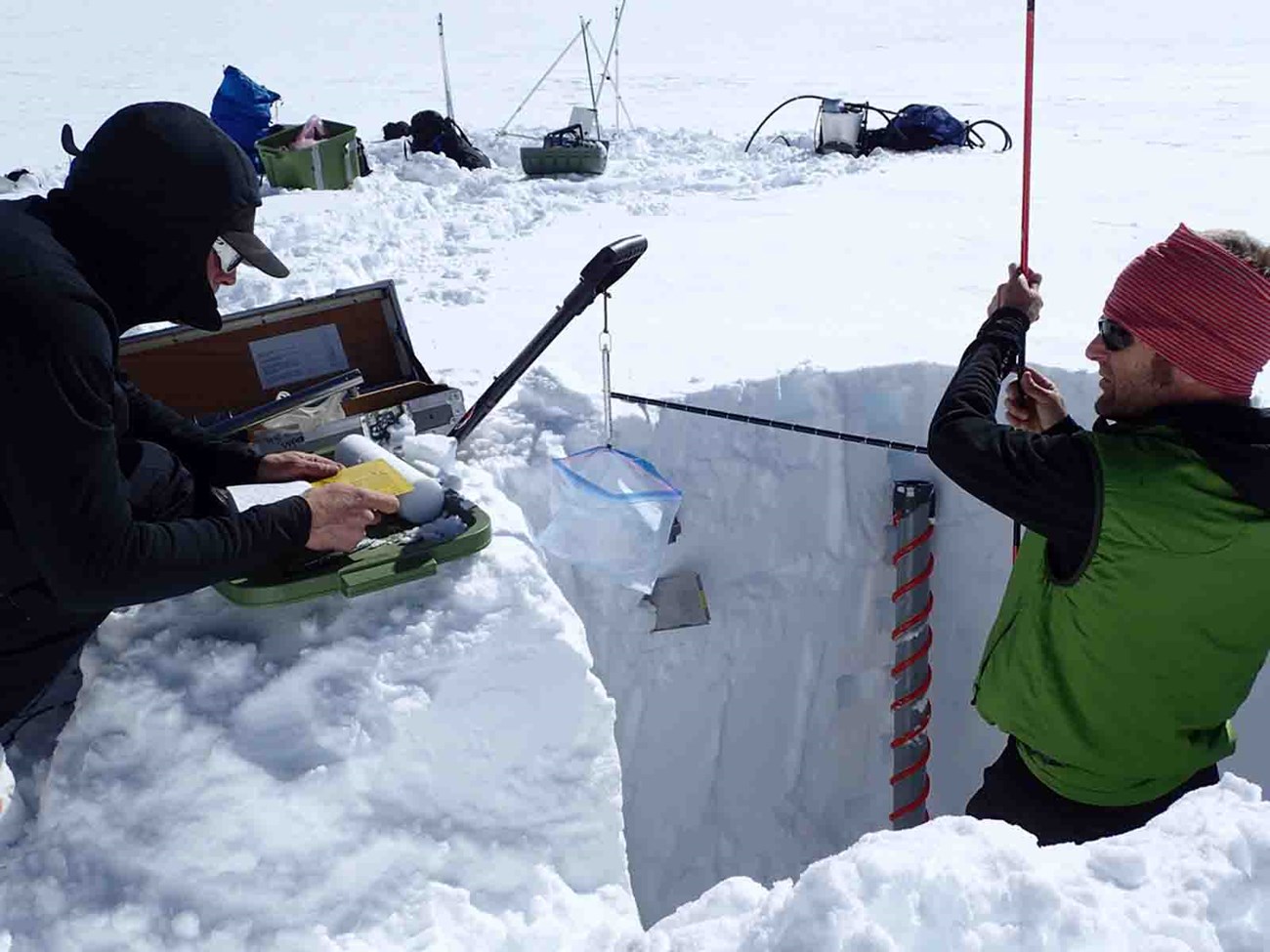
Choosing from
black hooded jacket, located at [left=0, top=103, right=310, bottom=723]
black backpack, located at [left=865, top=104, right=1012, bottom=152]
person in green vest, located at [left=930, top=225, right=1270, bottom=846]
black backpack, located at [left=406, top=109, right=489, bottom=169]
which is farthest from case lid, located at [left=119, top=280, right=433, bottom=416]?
black backpack, located at [left=865, top=104, right=1012, bottom=152]

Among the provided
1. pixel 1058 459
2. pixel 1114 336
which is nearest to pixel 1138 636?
pixel 1058 459

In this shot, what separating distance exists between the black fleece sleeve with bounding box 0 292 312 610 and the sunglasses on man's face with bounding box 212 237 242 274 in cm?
40

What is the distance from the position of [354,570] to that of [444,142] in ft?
26.3

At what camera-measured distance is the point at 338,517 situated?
2.00 meters

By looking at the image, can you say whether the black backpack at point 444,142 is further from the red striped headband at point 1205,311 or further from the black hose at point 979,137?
the red striped headband at point 1205,311

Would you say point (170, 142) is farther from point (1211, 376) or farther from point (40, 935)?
point (1211, 376)

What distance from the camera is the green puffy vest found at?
1883mm

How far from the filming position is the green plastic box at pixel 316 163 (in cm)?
800

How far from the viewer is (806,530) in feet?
12.7

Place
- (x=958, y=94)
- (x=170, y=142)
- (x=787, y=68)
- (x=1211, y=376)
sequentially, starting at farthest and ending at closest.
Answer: (x=787, y=68) → (x=958, y=94) → (x=1211, y=376) → (x=170, y=142)

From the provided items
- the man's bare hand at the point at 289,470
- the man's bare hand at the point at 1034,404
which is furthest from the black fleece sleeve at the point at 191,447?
the man's bare hand at the point at 1034,404

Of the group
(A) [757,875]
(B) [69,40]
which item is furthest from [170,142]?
(B) [69,40]

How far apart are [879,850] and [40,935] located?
1281 millimetres

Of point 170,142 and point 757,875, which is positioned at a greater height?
point 170,142
